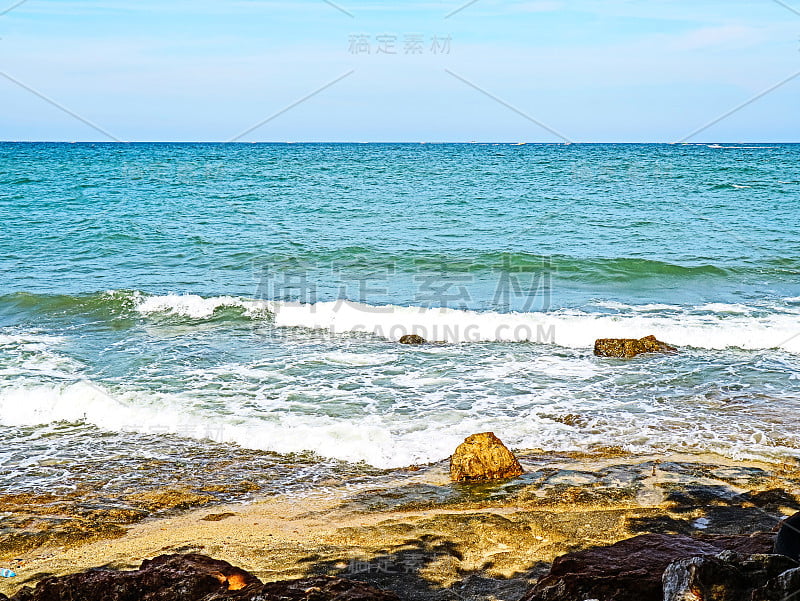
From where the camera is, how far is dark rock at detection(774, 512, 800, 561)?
123 inches

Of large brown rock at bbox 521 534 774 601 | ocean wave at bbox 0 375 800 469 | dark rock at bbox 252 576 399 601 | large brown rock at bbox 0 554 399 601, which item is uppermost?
large brown rock at bbox 521 534 774 601

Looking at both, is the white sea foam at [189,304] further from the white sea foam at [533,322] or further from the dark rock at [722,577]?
the dark rock at [722,577]

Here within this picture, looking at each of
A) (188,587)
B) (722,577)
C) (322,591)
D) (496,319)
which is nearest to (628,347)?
(496,319)

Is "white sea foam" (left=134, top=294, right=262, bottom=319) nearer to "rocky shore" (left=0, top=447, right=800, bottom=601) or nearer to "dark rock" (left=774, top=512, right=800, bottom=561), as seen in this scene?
"rocky shore" (left=0, top=447, right=800, bottom=601)

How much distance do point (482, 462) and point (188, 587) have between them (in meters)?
3.59

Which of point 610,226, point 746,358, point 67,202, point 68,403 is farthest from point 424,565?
point 67,202

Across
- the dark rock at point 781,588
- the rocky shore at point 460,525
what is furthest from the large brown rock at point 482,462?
the dark rock at point 781,588

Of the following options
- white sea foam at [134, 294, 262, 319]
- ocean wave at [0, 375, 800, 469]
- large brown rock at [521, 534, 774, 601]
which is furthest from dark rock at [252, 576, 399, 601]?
white sea foam at [134, 294, 262, 319]

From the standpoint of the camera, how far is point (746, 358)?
1095 cm

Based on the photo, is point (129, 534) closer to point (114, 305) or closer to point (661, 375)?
point (661, 375)

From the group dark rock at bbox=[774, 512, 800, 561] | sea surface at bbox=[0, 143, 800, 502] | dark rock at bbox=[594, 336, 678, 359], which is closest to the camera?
dark rock at bbox=[774, 512, 800, 561]

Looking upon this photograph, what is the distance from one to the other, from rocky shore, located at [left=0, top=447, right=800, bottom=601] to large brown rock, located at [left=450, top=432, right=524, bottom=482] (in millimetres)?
109

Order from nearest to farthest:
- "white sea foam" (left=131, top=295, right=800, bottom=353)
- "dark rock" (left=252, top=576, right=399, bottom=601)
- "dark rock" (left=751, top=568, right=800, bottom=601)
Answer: "dark rock" (left=751, top=568, right=800, bottom=601) < "dark rock" (left=252, top=576, right=399, bottom=601) < "white sea foam" (left=131, top=295, right=800, bottom=353)

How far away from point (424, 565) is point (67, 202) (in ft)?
94.6
